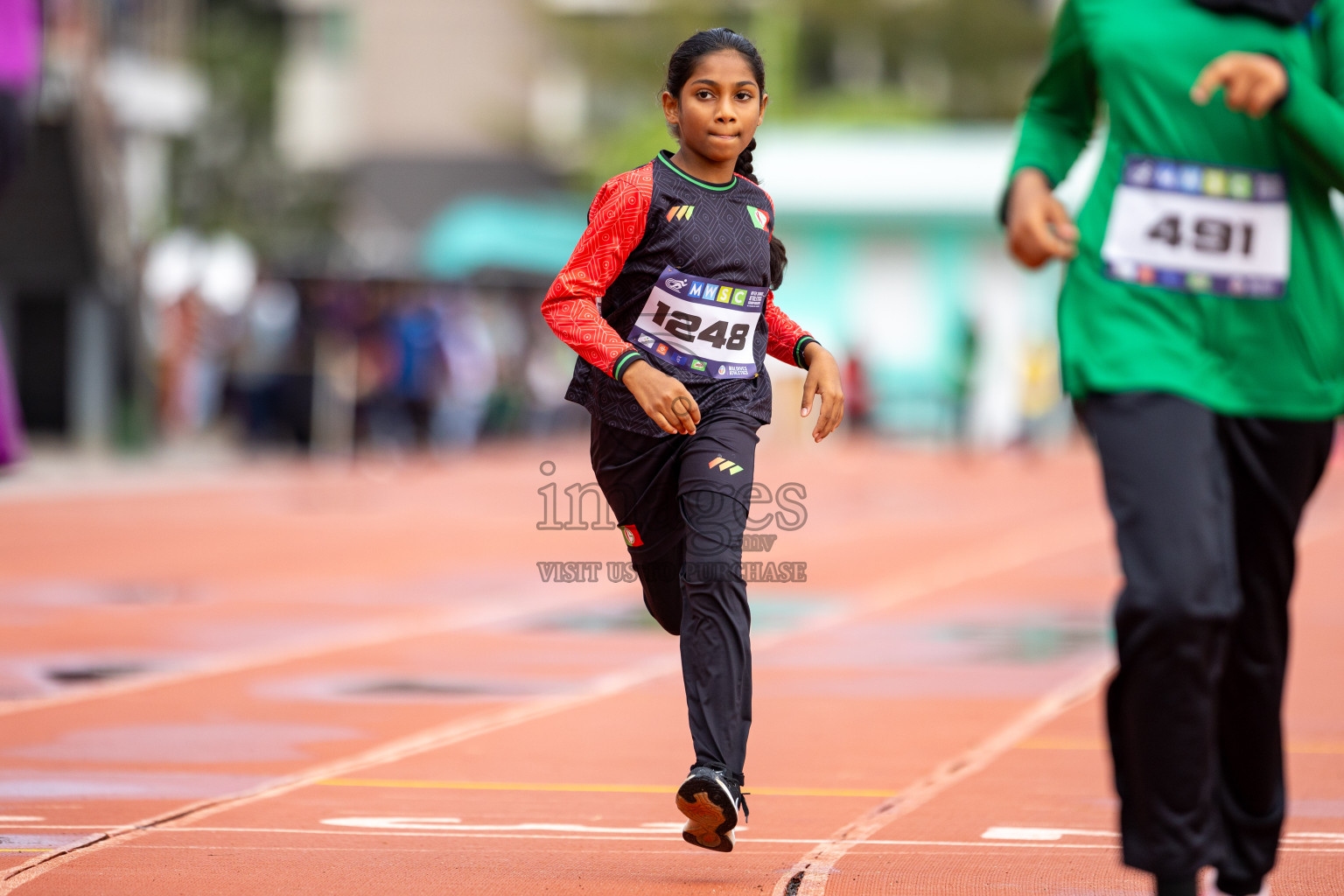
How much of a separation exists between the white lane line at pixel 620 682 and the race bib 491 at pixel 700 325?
5.79 feet

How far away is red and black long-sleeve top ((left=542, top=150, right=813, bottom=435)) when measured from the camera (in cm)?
508

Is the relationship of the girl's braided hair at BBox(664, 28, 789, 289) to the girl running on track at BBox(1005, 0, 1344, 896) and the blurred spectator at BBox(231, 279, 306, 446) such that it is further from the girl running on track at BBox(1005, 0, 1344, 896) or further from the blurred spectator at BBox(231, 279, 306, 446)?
the blurred spectator at BBox(231, 279, 306, 446)

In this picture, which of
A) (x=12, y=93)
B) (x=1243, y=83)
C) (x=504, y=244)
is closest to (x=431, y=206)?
(x=504, y=244)

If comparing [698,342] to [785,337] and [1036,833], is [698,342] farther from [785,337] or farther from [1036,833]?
[1036,833]

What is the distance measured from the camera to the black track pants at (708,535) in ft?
16.6

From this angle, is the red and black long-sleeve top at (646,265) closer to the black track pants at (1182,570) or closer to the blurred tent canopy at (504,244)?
the black track pants at (1182,570)

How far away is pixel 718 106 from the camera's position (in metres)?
5.12

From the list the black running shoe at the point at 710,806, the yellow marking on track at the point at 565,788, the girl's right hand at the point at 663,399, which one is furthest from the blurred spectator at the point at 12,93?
the black running shoe at the point at 710,806

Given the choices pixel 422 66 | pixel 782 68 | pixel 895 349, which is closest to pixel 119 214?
pixel 895 349

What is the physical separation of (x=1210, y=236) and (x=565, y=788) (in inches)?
116

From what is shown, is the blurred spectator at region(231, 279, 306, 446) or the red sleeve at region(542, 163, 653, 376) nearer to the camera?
the red sleeve at region(542, 163, 653, 376)

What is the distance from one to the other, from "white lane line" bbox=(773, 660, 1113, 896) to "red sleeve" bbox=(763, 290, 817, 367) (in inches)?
45.7

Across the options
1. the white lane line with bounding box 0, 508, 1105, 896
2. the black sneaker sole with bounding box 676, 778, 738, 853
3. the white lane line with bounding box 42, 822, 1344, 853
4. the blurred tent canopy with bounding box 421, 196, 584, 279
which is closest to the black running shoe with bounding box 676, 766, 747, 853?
the black sneaker sole with bounding box 676, 778, 738, 853

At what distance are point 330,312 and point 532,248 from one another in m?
10.8
